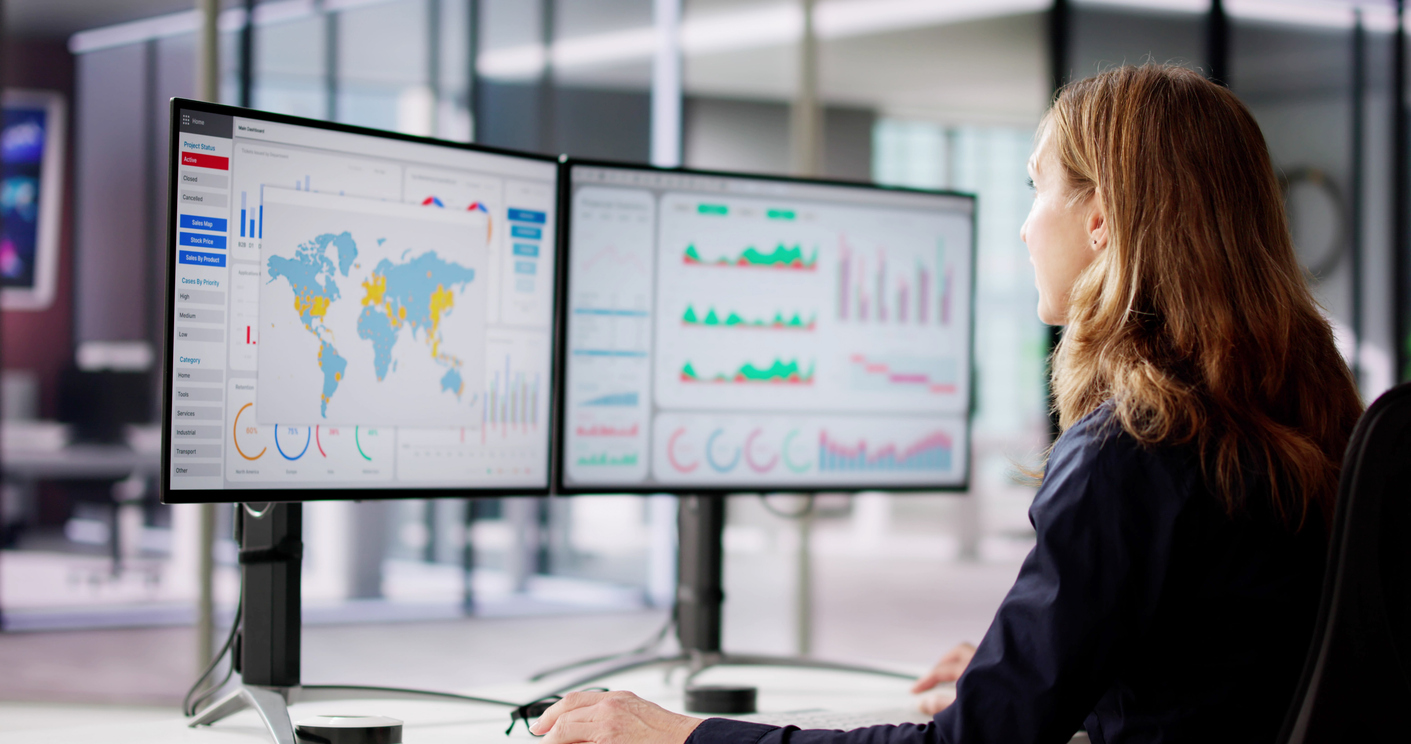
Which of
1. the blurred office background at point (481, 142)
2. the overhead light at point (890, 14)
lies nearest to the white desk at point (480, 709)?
the blurred office background at point (481, 142)

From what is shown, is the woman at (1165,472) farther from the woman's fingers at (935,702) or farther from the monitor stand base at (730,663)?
the monitor stand base at (730,663)

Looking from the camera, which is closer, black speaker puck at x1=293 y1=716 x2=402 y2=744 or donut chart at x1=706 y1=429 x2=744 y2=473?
black speaker puck at x1=293 y1=716 x2=402 y2=744

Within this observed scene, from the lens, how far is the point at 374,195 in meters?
1.24

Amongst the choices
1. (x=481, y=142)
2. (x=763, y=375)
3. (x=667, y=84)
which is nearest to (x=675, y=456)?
(x=763, y=375)

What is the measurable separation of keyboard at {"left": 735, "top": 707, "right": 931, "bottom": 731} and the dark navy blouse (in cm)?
26

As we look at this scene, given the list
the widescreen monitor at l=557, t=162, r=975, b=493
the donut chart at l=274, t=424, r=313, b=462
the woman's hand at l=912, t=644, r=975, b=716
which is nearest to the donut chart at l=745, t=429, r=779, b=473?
the widescreen monitor at l=557, t=162, r=975, b=493

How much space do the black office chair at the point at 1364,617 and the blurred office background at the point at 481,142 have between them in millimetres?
2760

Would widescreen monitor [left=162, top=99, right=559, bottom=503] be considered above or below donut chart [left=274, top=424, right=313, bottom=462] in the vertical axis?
above

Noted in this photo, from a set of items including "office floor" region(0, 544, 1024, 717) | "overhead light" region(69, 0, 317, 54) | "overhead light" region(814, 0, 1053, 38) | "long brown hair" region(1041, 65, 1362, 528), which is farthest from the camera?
"overhead light" region(814, 0, 1053, 38)

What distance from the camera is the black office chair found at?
29.8 inches

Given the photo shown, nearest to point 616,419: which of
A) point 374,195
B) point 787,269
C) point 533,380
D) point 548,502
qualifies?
point 533,380

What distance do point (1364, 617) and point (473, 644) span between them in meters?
3.78

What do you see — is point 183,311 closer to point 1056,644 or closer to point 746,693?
point 746,693

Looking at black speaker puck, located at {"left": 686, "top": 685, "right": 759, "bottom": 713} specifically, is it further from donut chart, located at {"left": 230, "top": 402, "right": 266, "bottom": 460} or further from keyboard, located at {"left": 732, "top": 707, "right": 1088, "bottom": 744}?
donut chart, located at {"left": 230, "top": 402, "right": 266, "bottom": 460}
